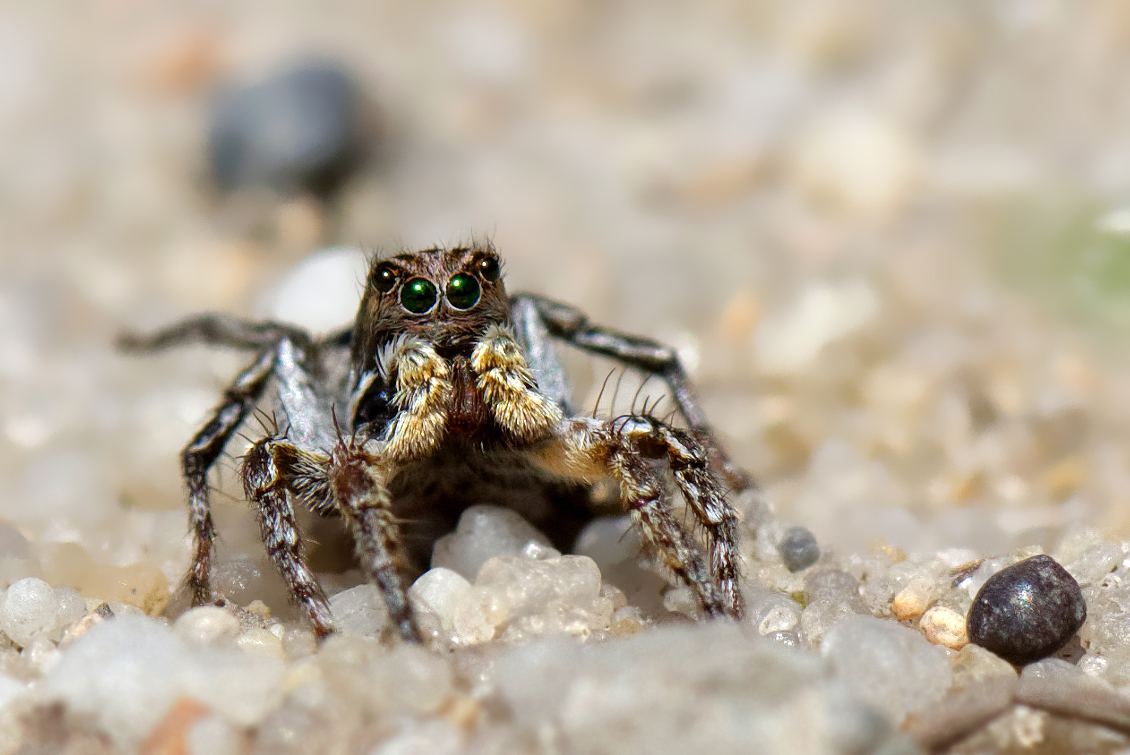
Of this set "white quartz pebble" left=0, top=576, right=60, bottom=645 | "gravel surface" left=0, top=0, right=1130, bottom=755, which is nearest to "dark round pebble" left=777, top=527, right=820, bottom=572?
"gravel surface" left=0, top=0, right=1130, bottom=755

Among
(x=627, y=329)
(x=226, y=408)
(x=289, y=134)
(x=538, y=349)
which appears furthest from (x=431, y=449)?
(x=289, y=134)

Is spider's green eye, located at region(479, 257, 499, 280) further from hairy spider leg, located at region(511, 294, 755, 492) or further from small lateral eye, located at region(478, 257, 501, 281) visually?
hairy spider leg, located at region(511, 294, 755, 492)

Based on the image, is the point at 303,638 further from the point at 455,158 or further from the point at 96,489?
the point at 455,158

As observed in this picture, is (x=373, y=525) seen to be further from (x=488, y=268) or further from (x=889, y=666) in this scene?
(x=889, y=666)

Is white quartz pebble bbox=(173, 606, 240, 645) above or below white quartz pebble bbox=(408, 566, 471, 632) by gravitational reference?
below

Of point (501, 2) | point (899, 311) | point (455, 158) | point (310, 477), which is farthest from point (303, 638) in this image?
point (501, 2)

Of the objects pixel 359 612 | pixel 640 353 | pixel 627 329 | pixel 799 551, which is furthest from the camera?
pixel 627 329
